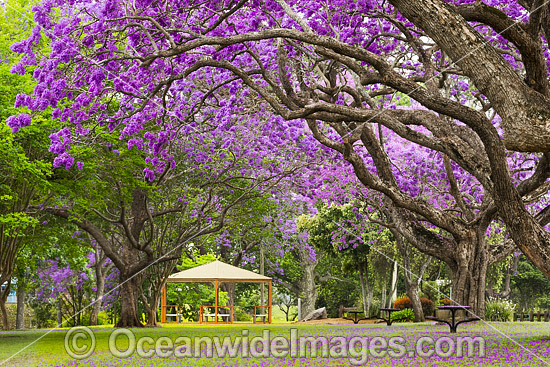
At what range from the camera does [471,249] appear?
14062mm

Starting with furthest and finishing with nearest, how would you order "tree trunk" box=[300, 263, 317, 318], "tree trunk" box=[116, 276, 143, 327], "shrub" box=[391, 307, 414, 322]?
"tree trunk" box=[300, 263, 317, 318]
"shrub" box=[391, 307, 414, 322]
"tree trunk" box=[116, 276, 143, 327]

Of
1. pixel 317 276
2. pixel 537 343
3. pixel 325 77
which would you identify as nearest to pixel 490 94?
pixel 537 343

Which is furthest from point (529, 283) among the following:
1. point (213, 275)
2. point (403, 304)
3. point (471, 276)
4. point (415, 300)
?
point (471, 276)

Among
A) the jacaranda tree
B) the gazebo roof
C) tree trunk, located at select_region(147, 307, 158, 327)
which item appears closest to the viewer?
the jacaranda tree

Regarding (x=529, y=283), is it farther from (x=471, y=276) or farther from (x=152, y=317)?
(x=471, y=276)

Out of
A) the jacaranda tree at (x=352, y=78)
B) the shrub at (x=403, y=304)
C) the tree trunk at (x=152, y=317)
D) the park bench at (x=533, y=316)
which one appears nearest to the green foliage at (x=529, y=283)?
the park bench at (x=533, y=316)

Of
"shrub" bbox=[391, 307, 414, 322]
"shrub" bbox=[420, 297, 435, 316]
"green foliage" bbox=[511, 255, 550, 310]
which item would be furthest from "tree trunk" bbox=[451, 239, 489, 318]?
"green foliage" bbox=[511, 255, 550, 310]

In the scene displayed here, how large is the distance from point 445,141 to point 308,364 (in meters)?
3.81

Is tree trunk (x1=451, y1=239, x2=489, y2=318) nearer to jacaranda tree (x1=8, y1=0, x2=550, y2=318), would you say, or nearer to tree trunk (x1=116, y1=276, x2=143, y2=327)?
jacaranda tree (x1=8, y1=0, x2=550, y2=318)

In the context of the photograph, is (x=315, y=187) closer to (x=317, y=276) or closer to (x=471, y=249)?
(x=471, y=249)

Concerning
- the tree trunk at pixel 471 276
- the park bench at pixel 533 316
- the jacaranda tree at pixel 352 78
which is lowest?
the park bench at pixel 533 316

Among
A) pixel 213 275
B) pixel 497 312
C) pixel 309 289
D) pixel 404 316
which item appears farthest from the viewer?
pixel 309 289

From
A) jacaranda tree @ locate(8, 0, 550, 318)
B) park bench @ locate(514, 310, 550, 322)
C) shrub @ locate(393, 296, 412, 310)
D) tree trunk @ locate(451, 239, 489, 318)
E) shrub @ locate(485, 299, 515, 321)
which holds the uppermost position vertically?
jacaranda tree @ locate(8, 0, 550, 318)

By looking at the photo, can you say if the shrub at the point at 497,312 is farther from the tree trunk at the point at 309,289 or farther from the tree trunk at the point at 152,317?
the tree trunk at the point at 309,289
